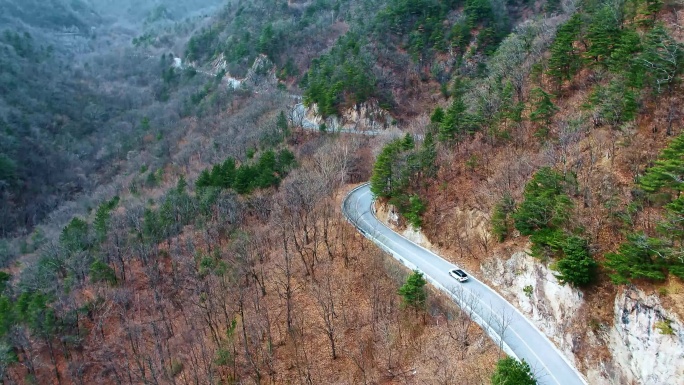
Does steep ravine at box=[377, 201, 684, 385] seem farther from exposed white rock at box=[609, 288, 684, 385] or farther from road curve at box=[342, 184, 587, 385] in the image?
road curve at box=[342, 184, 587, 385]

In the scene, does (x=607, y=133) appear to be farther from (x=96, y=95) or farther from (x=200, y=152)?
(x=96, y=95)

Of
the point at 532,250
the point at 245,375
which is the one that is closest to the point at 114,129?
the point at 245,375

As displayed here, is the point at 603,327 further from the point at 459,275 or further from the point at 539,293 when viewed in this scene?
the point at 459,275

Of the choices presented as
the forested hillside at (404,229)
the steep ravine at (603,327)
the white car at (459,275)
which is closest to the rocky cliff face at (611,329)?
the steep ravine at (603,327)

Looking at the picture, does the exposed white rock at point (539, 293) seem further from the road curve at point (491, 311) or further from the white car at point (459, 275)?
the white car at point (459, 275)

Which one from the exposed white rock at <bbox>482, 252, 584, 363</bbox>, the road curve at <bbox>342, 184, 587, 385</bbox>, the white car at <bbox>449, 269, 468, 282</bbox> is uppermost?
the exposed white rock at <bbox>482, 252, 584, 363</bbox>

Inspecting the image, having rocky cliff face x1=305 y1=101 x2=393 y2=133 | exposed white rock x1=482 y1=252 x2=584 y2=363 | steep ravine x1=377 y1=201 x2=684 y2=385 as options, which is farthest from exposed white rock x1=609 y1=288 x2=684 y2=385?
rocky cliff face x1=305 y1=101 x2=393 y2=133
